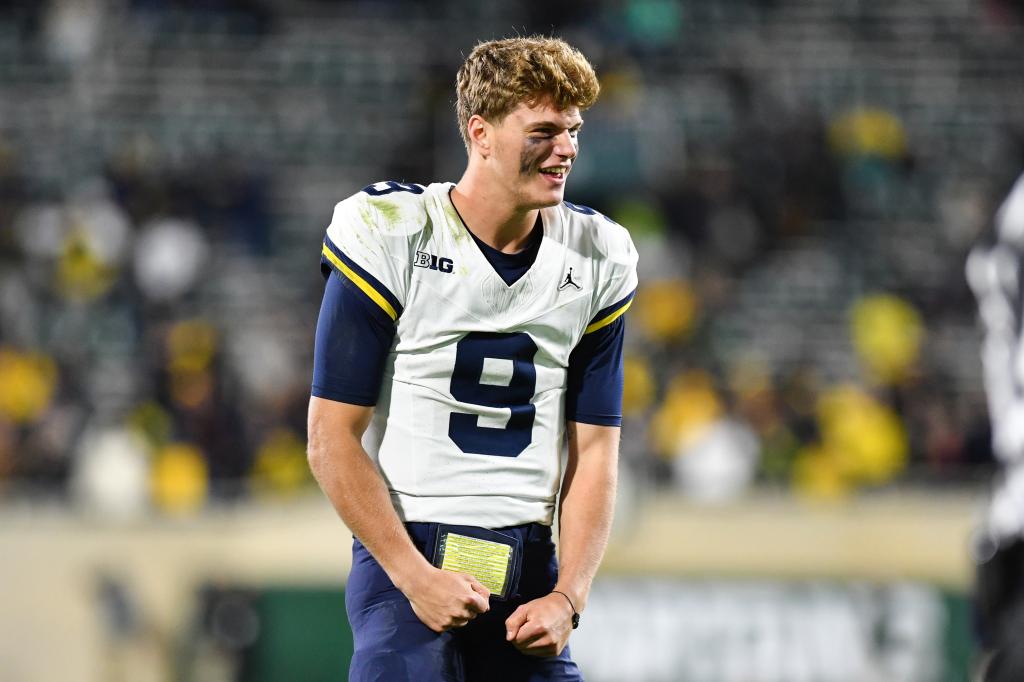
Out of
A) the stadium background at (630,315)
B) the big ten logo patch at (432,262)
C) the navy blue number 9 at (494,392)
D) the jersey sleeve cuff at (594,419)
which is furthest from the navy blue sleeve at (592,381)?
the stadium background at (630,315)

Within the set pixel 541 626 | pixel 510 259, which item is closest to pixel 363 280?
pixel 510 259

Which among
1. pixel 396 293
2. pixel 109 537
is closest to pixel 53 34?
pixel 109 537

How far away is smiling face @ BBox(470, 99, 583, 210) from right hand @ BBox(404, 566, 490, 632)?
2.76 ft

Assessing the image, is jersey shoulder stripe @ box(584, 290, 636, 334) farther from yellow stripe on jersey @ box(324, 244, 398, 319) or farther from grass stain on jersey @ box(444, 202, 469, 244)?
yellow stripe on jersey @ box(324, 244, 398, 319)

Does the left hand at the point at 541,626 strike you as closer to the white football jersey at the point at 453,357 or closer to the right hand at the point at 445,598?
the right hand at the point at 445,598

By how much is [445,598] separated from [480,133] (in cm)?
103

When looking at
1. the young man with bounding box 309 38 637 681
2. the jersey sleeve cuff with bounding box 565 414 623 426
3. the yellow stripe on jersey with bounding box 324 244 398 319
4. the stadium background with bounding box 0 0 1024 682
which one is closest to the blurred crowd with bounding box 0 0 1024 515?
the stadium background with bounding box 0 0 1024 682

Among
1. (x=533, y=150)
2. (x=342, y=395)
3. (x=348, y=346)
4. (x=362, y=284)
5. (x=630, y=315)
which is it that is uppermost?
(x=533, y=150)

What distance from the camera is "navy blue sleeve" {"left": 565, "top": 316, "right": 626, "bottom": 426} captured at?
3.68 meters

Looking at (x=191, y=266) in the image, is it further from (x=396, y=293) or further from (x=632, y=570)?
(x=396, y=293)

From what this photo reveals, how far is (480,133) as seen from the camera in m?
3.49

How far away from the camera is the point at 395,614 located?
3422 mm

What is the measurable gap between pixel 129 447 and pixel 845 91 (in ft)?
25.7

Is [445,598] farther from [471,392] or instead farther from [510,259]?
[510,259]
